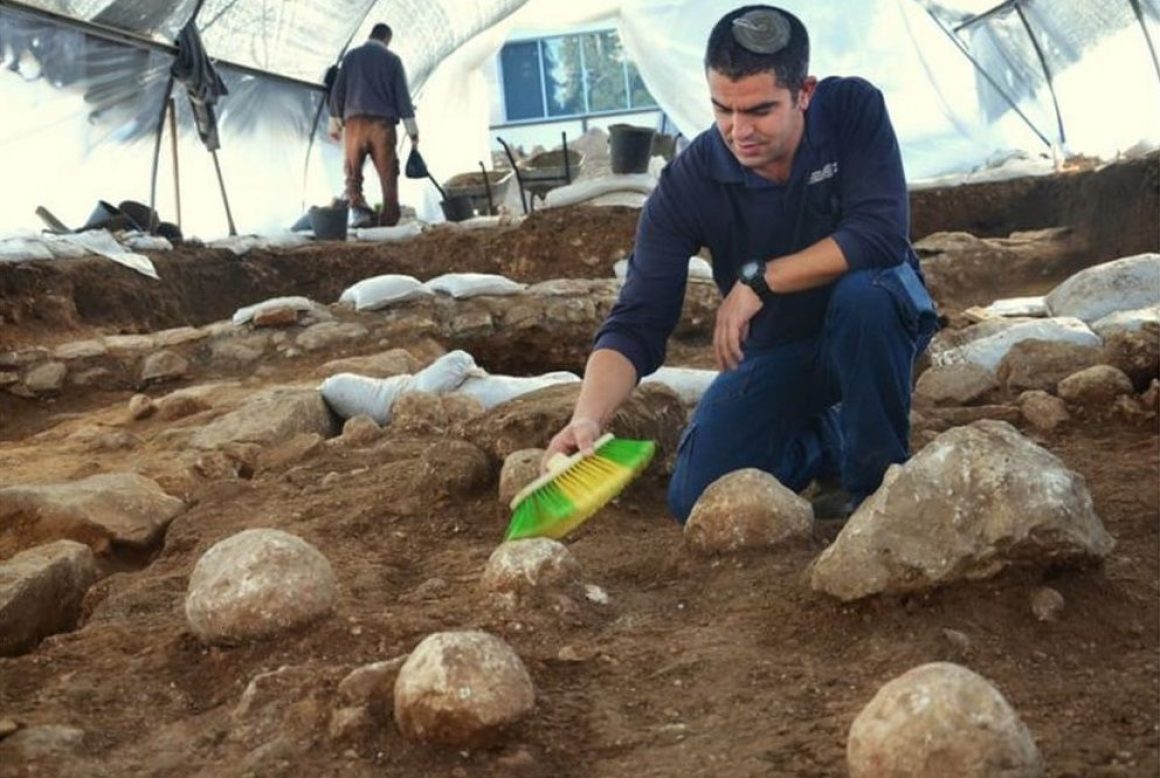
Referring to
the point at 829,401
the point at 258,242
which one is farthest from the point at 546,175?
the point at 829,401

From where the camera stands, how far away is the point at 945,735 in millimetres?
1562

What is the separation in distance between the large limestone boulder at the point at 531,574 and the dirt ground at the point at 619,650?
0.06 metres

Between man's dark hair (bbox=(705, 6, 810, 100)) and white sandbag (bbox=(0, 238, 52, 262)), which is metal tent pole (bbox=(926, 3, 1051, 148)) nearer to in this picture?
white sandbag (bbox=(0, 238, 52, 262))

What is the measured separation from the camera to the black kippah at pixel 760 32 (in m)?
2.78

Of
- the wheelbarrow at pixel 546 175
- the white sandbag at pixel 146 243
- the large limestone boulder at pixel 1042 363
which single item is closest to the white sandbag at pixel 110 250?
the white sandbag at pixel 146 243

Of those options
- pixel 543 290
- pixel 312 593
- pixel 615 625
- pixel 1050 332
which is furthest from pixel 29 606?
pixel 543 290

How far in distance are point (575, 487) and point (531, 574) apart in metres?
0.24

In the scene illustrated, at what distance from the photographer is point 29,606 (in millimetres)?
2785

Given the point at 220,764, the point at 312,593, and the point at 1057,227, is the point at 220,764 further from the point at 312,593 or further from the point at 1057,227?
the point at 1057,227

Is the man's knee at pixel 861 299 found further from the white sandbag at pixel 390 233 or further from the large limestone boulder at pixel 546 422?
the white sandbag at pixel 390 233

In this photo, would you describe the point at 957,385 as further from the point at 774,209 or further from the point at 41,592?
the point at 41,592

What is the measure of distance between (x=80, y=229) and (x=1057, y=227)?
7.69 m

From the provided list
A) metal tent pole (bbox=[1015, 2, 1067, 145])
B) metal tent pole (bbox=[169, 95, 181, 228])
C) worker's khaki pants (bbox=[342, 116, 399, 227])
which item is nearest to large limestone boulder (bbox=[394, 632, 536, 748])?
→ metal tent pole (bbox=[169, 95, 181, 228])

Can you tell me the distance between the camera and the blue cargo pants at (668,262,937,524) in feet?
9.89
